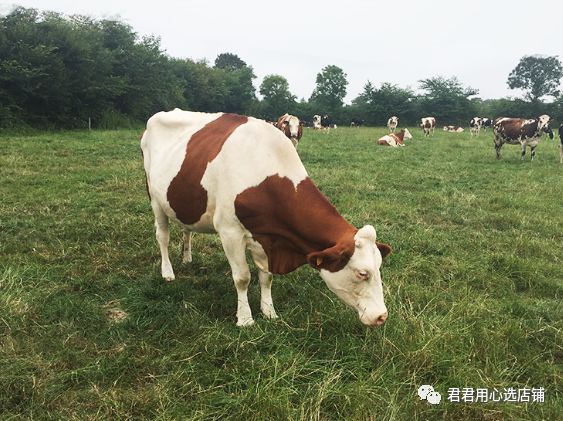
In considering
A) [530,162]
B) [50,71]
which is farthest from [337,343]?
[50,71]

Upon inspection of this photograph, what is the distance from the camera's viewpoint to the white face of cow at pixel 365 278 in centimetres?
321

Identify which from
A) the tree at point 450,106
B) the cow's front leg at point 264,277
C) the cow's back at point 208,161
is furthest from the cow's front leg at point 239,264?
the tree at point 450,106

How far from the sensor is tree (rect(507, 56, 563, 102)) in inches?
2889

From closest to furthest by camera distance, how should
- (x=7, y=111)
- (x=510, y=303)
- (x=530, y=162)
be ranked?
(x=510, y=303)
(x=530, y=162)
(x=7, y=111)

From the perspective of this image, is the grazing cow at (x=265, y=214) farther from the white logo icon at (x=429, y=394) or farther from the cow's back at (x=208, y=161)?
the white logo icon at (x=429, y=394)

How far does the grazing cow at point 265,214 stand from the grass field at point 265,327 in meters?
0.39

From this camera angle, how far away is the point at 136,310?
4066 millimetres

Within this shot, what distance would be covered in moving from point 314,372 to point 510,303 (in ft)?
7.79

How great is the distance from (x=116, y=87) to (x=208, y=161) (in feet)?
89.1

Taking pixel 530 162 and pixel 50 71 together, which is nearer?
pixel 530 162

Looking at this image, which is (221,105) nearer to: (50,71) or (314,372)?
(50,71)

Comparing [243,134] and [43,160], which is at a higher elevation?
[243,134]

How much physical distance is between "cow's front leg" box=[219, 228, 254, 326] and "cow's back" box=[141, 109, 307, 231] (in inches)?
8.8

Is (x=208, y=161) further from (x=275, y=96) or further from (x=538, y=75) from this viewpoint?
(x=538, y=75)
